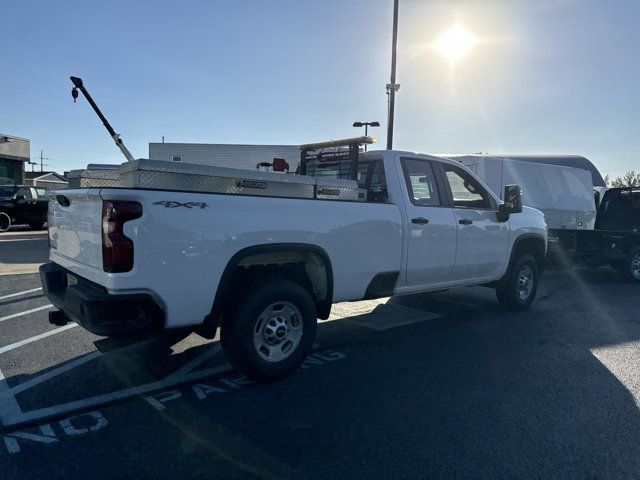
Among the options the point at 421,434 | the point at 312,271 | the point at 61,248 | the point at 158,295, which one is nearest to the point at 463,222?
the point at 312,271

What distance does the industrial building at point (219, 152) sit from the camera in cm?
3506

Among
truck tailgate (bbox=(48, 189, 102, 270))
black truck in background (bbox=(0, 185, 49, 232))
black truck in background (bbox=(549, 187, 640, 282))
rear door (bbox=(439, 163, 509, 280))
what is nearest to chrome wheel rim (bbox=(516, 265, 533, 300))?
rear door (bbox=(439, 163, 509, 280))

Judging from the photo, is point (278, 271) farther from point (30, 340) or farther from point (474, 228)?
point (30, 340)

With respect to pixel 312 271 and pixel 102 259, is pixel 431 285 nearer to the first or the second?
pixel 312 271

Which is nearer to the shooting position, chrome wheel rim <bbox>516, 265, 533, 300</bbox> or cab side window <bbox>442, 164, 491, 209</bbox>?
cab side window <bbox>442, 164, 491, 209</bbox>

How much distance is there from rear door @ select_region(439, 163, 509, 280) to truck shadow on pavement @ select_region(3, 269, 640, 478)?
0.85 meters

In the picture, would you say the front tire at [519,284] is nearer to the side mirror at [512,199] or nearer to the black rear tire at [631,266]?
the side mirror at [512,199]

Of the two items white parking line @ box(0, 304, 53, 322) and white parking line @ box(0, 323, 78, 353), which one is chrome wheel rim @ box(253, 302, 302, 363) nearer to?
white parking line @ box(0, 323, 78, 353)

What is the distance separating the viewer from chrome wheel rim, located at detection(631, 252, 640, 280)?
10368mm

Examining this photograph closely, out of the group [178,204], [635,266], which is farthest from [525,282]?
[178,204]

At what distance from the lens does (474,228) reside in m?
5.75

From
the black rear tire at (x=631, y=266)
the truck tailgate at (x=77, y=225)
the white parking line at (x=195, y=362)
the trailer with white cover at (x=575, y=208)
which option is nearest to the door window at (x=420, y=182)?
the white parking line at (x=195, y=362)

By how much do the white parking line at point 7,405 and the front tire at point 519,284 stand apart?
5.75 m

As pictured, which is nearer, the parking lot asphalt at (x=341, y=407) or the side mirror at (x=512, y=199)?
the parking lot asphalt at (x=341, y=407)
